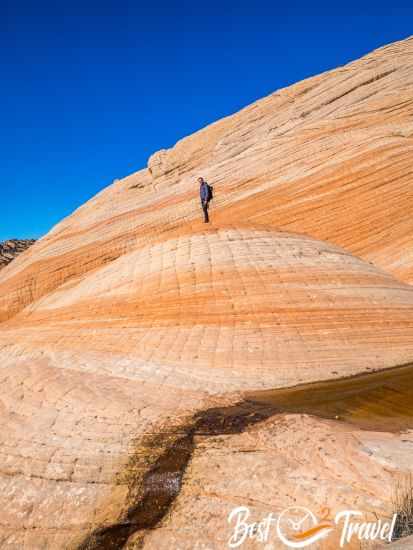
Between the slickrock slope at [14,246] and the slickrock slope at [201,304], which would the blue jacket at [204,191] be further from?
the slickrock slope at [14,246]

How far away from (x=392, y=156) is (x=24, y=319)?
13368 mm

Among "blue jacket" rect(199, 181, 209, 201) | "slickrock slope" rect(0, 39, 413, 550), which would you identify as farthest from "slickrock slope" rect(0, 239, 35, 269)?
"blue jacket" rect(199, 181, 209, 201)

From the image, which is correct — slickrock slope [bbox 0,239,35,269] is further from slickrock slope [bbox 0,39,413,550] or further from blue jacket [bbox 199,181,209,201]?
blue jacket [bbox 199,181,209,201]

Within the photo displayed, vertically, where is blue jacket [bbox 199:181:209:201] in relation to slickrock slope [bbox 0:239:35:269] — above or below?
below

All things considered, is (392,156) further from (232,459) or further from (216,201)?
(232,459)

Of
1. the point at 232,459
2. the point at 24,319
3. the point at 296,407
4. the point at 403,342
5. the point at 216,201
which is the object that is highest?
the point at 216,201

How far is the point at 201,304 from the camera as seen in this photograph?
954 cm

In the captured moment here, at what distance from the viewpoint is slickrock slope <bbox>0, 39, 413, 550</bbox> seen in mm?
4762

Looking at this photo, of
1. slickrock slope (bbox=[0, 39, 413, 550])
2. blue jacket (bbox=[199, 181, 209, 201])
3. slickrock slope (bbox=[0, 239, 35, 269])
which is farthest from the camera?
slickrock slope (bbox=[0, 239, 35, 269])

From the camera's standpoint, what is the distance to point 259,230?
1237 cm

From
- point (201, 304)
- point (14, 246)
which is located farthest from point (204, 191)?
point (14, 246)

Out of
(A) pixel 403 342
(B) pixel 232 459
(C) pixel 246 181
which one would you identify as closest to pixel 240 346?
(A) pixel 403 342

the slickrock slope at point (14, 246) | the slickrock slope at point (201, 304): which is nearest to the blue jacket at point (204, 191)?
the slickrock slope at point (201, 304)

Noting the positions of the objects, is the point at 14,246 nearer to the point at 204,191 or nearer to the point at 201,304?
the point at 204,191
